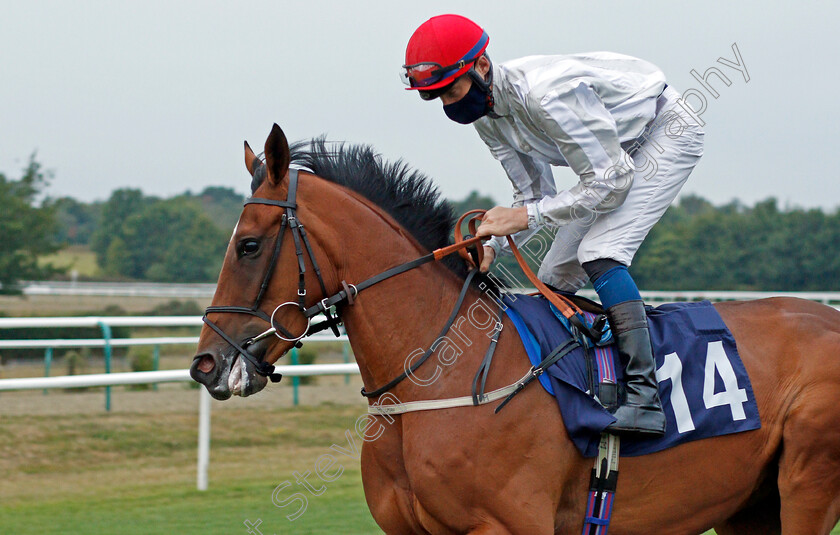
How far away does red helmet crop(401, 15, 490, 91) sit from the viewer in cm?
269

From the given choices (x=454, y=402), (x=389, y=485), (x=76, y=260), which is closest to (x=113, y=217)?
(x=76, y=260)

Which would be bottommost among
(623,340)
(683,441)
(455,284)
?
(683,441)

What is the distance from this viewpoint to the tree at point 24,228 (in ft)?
69.6

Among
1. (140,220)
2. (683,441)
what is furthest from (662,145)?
(140,220)

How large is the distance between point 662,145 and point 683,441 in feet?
3.41

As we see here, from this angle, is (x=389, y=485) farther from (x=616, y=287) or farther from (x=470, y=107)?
(x=470, y=107)

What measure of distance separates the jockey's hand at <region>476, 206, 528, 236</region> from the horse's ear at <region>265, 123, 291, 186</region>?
27.1 inches

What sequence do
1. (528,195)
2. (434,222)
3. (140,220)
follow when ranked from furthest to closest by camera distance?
1. (140,220)
2. (528,195)
3. (434,222)

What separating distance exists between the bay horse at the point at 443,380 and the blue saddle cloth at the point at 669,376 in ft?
0.15

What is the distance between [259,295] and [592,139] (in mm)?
1143

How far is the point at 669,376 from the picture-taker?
2.82 meters

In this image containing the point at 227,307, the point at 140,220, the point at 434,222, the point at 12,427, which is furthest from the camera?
the point at 140,220

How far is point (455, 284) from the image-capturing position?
286 cm

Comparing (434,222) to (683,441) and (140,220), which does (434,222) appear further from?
(140,220)
